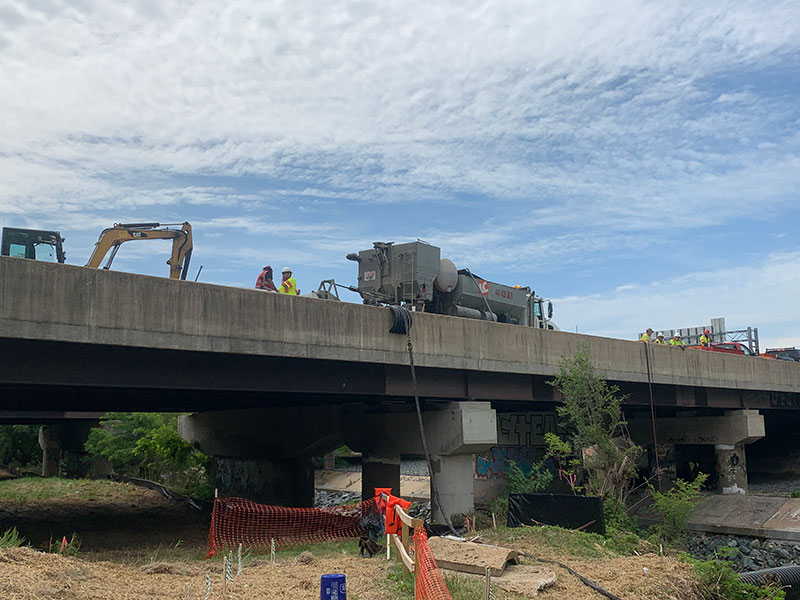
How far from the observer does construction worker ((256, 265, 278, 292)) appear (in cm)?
1909

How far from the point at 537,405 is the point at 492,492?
20.7 feet

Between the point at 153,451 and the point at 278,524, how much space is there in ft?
65.3

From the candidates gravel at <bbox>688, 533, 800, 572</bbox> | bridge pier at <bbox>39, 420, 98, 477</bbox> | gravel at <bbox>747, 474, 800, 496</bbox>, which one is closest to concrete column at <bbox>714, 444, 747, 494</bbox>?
gravel at <bbox>747, 474, 800, 496</bbox>

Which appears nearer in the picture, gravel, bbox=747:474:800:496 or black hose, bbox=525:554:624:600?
black hose, bbox=525:554:624:600

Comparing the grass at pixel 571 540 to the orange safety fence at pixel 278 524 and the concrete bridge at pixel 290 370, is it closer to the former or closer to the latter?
the orange safety fence at pixel 278 524

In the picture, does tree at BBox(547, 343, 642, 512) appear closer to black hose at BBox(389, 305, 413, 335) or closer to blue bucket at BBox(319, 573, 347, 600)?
black hose at BBox(389, 305, 413, 335)

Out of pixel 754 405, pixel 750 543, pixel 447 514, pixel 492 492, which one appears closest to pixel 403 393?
pixel 447 514

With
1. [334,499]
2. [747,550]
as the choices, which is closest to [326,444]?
[747,550]

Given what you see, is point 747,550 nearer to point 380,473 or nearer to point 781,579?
point 781,579

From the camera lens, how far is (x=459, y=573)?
37.1 feet

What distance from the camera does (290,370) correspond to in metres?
16.1

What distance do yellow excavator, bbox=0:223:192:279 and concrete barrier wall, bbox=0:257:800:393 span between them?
816 cm

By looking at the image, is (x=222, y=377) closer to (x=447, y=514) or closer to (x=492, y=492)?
(x=447, y=514)

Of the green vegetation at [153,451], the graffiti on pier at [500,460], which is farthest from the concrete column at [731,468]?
the green vegetation at [153,451]
